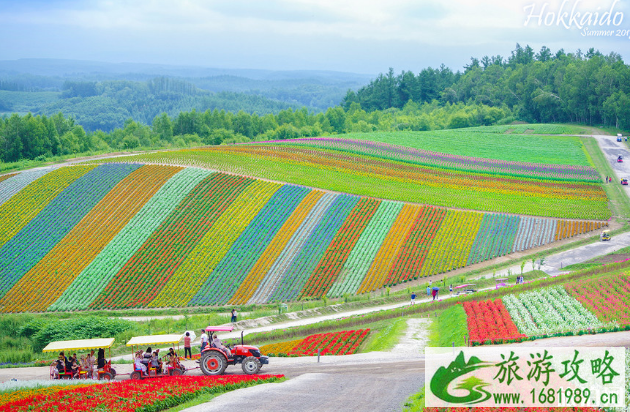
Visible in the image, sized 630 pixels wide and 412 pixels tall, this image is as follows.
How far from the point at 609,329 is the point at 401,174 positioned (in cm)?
4959

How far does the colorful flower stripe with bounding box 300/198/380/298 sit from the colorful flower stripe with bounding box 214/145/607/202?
14761 mm

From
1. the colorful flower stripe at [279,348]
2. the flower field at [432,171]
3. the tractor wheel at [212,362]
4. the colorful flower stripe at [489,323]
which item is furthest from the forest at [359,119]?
the tractor wheel at [212,362]

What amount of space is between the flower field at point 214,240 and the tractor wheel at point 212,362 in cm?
2134

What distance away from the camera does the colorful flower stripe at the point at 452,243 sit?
5226 cm

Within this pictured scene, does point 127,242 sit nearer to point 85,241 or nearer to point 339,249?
point 85,241

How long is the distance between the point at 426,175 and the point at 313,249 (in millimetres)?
29082

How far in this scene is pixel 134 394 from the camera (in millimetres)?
22484

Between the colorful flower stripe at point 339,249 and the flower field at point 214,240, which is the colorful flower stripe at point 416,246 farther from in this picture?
the colorful flower stripe at point 339,249

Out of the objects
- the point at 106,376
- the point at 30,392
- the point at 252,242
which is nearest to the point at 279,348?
the point at 106,376

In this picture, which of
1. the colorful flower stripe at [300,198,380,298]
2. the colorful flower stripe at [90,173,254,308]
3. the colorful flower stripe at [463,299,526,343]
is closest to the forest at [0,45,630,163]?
the colorful flower stripe at [90,173,254,308]

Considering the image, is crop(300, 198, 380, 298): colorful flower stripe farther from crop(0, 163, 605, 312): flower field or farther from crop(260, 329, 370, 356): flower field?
crop(260, 329, 370, 356): flower field

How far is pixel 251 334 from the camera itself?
37.6 m

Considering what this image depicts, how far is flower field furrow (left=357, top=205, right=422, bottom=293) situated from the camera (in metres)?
49.9

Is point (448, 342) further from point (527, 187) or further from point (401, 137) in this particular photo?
point (401, 137)
